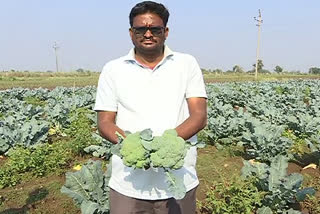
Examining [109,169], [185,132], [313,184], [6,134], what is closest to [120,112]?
[185,132]

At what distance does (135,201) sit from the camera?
94.8 inches

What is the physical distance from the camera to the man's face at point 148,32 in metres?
2.30

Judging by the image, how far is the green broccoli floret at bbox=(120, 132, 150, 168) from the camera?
201 centimetres

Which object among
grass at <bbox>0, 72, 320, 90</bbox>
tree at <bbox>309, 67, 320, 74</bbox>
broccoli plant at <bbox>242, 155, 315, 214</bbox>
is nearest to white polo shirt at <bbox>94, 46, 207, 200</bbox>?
broccoli plant at <bbox>242, 155, 315, 214</bbox>

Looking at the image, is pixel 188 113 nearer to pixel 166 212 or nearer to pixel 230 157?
pixel 166 212

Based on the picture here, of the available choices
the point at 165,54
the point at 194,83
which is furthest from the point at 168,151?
the point at 165,54

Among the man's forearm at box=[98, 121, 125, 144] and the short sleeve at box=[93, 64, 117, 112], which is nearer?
the man's forearm at box=[98, 121, 125, 144]

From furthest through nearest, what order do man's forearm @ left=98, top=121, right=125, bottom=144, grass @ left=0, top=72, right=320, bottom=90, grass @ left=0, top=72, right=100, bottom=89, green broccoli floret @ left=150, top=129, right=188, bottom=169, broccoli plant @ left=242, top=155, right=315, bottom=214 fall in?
grass @ left=0, top=72, right=320, bottom=90, grass @ left=0, top=72, right=100, bottom=89, broccoli plant @ left=242, top=155, right=315, bottom=214, man's forearm @ left=98, top=121, right=125, bottom=144, green broccoli floret @ left=150, top=129, right=188, bottom=169

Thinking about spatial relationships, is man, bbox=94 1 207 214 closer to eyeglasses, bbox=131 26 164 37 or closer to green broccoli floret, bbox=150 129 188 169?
eyeglasses, bbox=131 26 164 37

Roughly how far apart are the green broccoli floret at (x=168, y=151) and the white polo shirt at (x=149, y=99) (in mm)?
280

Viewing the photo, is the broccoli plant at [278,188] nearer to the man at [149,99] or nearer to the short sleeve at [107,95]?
the man at [149,99]

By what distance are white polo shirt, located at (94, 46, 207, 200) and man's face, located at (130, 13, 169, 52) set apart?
11cm

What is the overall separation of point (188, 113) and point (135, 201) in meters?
0.68

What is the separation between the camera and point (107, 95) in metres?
2.39
